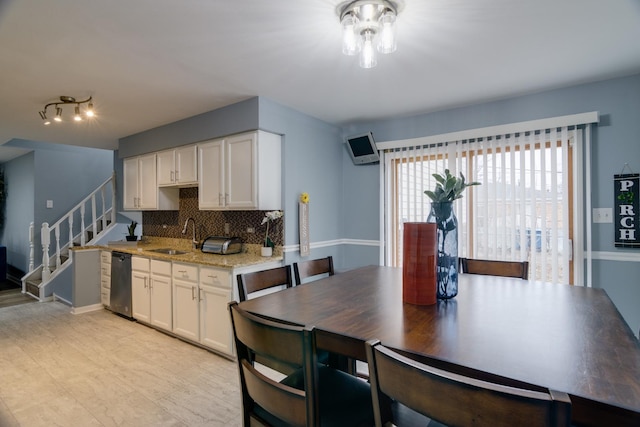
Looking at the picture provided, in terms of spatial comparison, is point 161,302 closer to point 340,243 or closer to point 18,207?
point 340,243

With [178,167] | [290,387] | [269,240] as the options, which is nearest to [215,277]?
[269,240]

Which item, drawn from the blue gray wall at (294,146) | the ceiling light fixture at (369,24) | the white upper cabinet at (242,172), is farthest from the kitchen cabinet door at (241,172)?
the ceiling light fixture at (369,24)

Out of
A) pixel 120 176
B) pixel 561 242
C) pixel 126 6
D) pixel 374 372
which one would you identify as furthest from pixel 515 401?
pixel 120 176

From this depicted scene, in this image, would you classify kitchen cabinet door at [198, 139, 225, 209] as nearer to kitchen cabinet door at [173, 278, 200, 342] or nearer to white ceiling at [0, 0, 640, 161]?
white ceiling at [0, 0, 640, 161]

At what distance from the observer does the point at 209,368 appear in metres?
2.77

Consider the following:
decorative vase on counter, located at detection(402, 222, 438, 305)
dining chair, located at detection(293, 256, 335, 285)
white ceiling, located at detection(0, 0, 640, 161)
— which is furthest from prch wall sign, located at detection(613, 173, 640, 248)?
dining chair, located at detection(293, 256, 335, 285)

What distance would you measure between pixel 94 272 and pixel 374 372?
15.5 ft

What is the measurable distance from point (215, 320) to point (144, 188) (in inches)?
97.3

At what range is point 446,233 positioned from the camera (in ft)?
5.08

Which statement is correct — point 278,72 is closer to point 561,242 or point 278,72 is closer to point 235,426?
point 235,426

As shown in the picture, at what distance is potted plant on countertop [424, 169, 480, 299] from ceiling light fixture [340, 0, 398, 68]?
82cm

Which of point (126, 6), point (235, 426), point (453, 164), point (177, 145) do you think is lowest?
point (235, 426)

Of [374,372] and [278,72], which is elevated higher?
[278,72]

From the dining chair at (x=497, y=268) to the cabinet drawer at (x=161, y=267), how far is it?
2.75 meters
